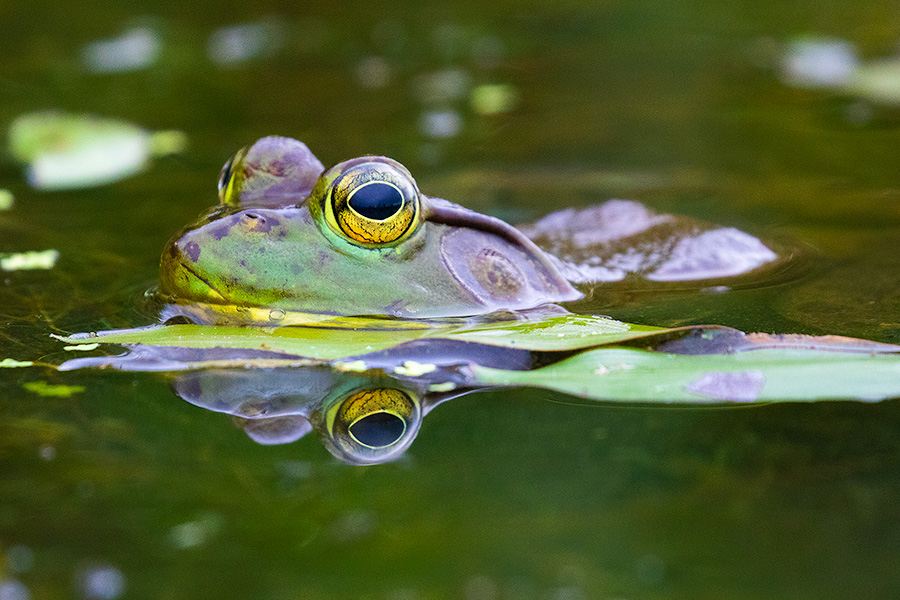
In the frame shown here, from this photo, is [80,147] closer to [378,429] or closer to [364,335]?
[364,335]

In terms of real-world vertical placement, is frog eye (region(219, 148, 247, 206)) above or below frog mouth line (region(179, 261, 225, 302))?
above

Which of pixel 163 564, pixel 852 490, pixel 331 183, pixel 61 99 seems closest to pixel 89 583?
pixel 163 564

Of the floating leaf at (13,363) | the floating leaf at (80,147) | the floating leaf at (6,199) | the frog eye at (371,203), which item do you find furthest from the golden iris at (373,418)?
the floating leaf at (80,147)

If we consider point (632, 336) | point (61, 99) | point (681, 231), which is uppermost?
point (61, 99)

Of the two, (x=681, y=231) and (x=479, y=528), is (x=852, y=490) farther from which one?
(x=681, y=231)

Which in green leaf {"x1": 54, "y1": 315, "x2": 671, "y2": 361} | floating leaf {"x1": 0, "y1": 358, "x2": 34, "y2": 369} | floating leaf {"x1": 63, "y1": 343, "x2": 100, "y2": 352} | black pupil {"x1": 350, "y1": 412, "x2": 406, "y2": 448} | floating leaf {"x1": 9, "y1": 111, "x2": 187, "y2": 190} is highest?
floating leaf {"x1": 9, "y1": 111, "x2": 187, "y2": 190}

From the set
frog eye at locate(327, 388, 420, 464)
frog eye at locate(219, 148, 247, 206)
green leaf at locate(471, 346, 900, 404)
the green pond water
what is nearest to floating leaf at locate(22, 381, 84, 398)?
the green pond water

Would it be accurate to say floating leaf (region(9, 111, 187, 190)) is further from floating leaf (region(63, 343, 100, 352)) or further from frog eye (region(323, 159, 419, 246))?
frog eye (region(323, 159, 419, 246))
